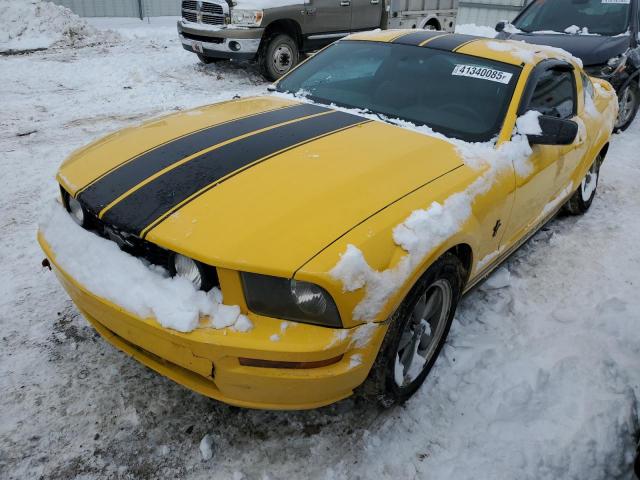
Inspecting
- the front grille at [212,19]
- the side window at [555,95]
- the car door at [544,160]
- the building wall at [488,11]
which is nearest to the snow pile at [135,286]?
the car door at [544,160]

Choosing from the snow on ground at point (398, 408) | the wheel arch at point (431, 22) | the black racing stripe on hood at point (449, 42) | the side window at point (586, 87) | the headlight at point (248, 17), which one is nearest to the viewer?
the snow on ground at point (398, 408)

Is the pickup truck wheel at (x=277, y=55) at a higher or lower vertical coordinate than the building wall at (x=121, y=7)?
lower

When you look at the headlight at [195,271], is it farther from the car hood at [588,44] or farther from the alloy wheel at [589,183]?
the car hood at [588,44]

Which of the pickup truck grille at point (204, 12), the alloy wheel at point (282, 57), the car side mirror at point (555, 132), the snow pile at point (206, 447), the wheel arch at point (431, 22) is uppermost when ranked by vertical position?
the pickup truck grille at point (204, 12)

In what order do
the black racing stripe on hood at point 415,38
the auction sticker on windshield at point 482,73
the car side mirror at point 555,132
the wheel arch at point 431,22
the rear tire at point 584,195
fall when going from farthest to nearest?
the wheel arch at point 431,22 → the rear tire at point 584,195 → the black racing stripe on hood at point 415,38 → the auction sticker on windshield at point 482,73 → the car side mirror at point 555,132

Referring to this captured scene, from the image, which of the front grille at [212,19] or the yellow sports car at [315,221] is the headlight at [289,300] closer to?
the yellow sports car at [315,221]

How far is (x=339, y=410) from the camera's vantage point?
7.61 ft

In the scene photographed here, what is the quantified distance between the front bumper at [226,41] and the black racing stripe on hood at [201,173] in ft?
18.1

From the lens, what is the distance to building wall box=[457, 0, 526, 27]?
1448 centimetres

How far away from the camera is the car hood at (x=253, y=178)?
1.81 meters

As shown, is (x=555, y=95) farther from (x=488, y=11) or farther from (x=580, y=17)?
(x=488, y=11)

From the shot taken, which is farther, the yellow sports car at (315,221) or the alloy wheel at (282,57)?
the alloy wheel at (282,57)

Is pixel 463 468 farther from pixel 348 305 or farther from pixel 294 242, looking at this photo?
pixel 294 242

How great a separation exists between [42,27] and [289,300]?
38.8ft
